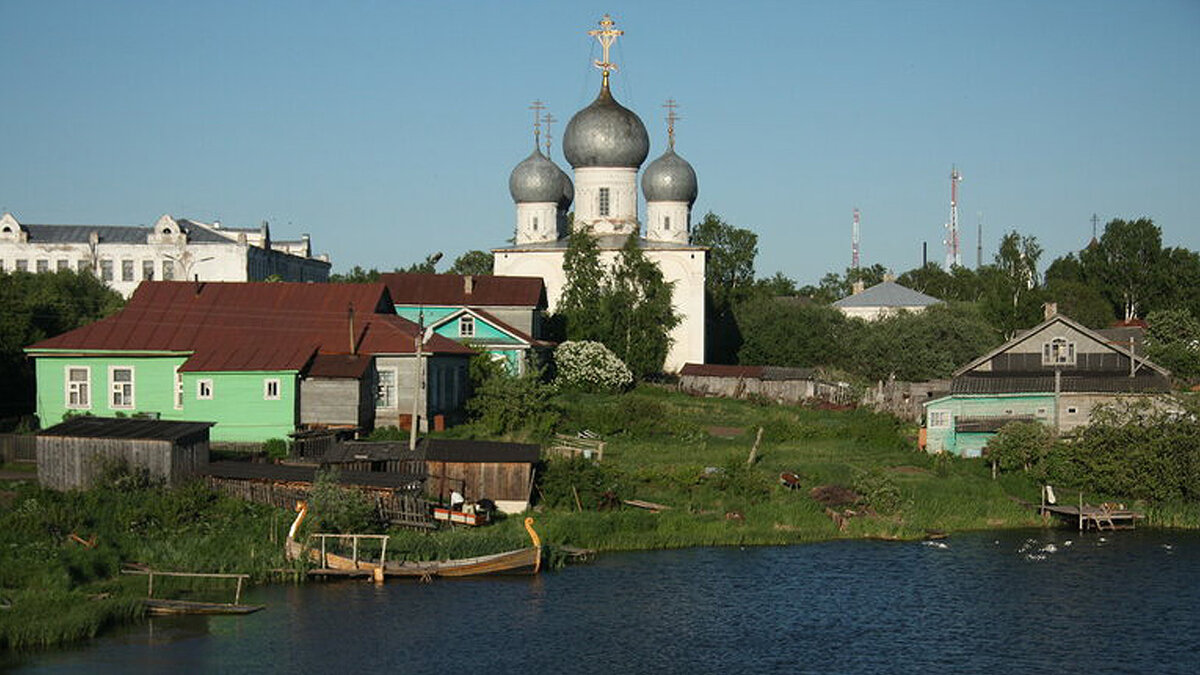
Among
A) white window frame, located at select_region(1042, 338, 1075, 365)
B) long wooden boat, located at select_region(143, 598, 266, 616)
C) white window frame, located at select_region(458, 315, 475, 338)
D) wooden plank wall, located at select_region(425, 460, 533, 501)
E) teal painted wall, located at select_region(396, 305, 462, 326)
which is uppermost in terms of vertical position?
teal painted wall, located at select_region(396, 305, 462, 326)

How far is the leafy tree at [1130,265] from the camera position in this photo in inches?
3713

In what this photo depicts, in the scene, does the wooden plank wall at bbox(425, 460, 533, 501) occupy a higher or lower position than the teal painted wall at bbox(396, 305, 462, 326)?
lower

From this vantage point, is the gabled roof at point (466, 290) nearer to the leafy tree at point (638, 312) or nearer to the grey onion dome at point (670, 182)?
the leafy tree at point (638, 312)

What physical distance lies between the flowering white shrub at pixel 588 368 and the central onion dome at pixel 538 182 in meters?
13.9

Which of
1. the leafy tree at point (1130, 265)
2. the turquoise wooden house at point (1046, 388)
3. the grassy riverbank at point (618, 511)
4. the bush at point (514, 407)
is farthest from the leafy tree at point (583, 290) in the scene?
the leafy tree at point (1130, 265)

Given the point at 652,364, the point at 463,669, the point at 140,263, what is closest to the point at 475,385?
the point at 652,364

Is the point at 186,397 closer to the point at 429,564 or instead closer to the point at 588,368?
the point at 429,564

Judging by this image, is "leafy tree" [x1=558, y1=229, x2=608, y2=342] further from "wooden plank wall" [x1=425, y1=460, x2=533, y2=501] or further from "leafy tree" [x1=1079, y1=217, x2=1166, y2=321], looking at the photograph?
"leafy tree" [x1=1079, y1=217, x2=1166, y2=321]

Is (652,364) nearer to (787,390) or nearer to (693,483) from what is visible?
(787,390)

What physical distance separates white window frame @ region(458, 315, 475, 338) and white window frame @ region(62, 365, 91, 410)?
1478 cm

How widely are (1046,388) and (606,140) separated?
90.8 ft

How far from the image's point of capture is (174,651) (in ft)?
85.6

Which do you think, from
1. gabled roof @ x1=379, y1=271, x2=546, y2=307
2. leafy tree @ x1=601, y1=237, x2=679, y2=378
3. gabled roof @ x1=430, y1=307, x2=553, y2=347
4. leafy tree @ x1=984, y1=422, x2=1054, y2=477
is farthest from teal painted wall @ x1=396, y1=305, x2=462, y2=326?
leafy tree @ x1=984, y1=422, x2=1054, y2=477

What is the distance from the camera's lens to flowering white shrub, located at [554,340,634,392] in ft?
192
